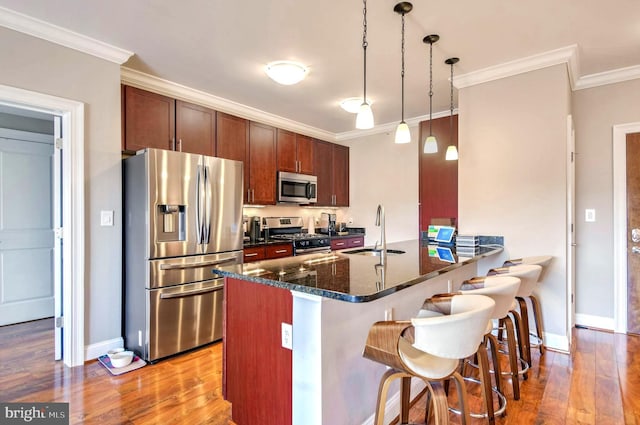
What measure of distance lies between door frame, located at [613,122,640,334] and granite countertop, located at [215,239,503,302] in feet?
6.80

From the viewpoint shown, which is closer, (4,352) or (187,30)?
(187,30)

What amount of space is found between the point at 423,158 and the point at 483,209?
1.36m

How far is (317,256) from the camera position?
2.41 metres

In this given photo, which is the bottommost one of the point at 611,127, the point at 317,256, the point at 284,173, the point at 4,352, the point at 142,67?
the point at 4,352

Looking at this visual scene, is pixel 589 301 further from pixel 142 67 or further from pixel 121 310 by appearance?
pixel 142 67

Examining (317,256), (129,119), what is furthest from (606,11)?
(129,119)

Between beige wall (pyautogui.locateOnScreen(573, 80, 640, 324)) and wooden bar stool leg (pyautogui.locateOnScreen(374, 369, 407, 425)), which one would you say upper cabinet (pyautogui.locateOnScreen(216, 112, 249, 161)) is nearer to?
wooden bar stool leg (pyautogui.locateOnScreen(374, 369, 407, 425))

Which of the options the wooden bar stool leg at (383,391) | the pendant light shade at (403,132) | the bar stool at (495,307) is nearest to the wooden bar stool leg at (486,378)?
the bar stool at (495,307)

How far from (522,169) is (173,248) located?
10.4 ft

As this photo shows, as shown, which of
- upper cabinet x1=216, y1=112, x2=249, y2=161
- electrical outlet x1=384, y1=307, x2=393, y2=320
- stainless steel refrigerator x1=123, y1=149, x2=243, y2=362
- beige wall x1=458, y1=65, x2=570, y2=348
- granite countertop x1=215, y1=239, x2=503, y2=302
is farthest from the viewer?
upper cabinet x1=216, y1=112, x2=249, y2=161

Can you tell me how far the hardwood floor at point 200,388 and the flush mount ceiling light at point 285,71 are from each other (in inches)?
97.5

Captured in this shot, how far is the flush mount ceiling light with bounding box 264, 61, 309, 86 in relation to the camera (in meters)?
2.92

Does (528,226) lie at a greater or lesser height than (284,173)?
lesser

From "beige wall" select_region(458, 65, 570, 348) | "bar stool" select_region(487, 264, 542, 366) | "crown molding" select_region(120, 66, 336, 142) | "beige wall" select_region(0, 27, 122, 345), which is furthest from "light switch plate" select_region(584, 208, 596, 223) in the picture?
"beige wall" select_region(0, 27, 122, 345)
